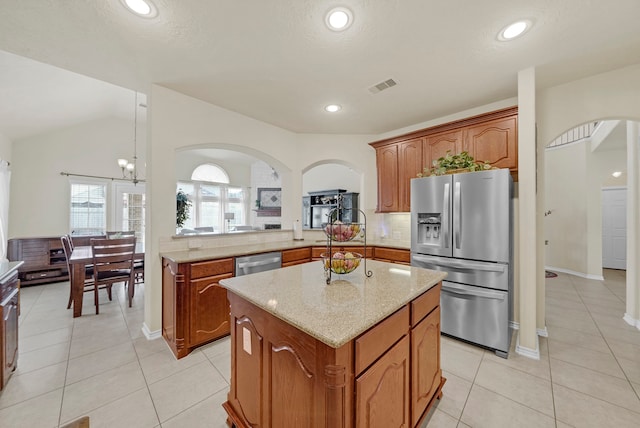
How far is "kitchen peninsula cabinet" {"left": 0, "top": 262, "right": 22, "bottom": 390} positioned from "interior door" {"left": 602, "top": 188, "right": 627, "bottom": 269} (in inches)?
396

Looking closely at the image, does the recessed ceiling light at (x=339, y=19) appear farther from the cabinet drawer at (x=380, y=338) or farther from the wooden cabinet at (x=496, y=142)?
the wooden cabinet at (x=496, y=142)

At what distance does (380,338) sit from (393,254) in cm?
242

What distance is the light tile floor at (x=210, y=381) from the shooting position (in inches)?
64.2

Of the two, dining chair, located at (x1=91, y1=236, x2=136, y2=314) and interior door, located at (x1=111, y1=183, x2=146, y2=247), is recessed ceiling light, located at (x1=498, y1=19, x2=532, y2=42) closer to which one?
dining chair, located at (x1=91, y1=236, x2=136, y2=314)

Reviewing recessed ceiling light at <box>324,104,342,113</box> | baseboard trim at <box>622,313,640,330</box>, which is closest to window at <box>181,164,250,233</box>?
recessed ceiling light at <box>324,104,342,113</box>

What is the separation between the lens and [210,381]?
6.53ft

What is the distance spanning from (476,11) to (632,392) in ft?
9.88

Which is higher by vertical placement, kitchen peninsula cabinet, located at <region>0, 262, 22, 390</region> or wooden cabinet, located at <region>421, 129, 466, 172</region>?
wooden cabinet, located at <region>421, 129, 466, 172</region>

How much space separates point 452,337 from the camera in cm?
266

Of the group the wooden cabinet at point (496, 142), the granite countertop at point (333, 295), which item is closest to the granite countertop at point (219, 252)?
the granite countertop at point (333, 295)

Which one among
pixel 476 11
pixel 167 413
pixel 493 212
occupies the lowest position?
pixel 167 413

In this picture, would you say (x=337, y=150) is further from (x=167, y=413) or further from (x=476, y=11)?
(x=167, y=413)

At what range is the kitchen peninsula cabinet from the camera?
175cm

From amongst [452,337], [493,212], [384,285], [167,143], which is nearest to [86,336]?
[167,143]
